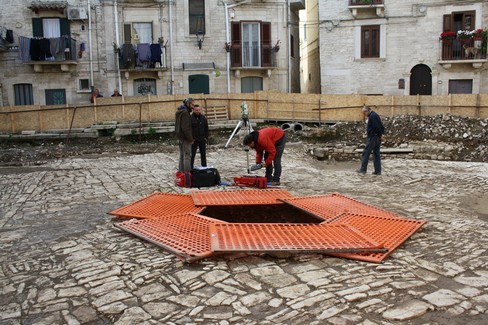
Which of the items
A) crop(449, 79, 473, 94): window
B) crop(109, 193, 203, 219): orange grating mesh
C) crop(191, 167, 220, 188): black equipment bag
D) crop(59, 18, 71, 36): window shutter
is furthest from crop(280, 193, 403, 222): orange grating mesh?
crop(59, 18, 71, 36): window shutter

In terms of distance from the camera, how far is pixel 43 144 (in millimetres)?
21531

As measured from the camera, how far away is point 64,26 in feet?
86.2

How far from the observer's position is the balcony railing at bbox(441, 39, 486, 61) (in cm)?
2552

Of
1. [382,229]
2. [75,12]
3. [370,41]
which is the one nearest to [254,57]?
[370,41]

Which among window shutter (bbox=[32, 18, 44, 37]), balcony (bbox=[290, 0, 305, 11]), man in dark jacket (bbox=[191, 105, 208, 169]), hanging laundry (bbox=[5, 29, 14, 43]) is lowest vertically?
man in dark jacket (bbox=[191, 105, 208, 169])

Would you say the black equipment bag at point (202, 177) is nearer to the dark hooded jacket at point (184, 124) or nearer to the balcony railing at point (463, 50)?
the dark hooded jacket at point (184, 124)

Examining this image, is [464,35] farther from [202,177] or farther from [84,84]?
[202,177]

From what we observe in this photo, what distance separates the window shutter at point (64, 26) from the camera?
1032 inches

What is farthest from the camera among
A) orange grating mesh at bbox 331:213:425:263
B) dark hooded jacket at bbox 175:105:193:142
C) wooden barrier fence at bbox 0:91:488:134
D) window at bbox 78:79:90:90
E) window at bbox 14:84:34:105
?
window at bbox 78:79:90:90

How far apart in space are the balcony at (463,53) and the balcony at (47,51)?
803 inches

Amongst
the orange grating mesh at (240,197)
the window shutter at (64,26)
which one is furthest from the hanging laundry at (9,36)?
the orange grating mesh at (240,197)

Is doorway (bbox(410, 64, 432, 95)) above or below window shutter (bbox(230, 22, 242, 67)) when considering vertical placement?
below

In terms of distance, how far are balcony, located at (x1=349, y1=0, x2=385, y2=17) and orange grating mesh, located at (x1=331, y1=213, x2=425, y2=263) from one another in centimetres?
2239

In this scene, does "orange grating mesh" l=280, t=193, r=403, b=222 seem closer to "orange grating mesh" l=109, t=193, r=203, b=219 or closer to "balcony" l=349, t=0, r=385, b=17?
"orange grating mesh" l=109, t=193, r=203, b=219
